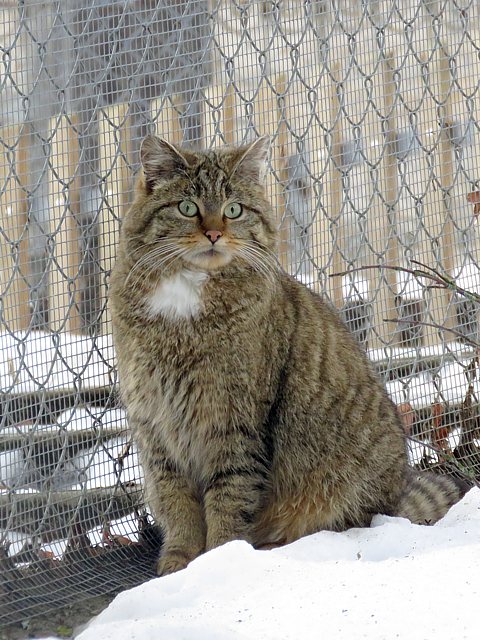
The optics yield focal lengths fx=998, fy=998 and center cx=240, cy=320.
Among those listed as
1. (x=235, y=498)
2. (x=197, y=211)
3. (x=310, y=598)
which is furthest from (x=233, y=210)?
(x=310, y=598)

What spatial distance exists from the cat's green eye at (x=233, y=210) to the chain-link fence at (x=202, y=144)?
0.42 metres

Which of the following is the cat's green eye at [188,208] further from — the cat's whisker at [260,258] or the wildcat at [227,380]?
the cat's whisker at [260,258]

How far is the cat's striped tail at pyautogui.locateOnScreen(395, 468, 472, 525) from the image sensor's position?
3.34 m

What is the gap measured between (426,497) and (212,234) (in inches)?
46.7

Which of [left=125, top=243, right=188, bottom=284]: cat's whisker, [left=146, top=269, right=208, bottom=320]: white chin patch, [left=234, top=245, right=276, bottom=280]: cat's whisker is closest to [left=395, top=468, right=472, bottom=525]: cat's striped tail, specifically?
[left=234, top=245, right=276, bottom=280]: cat's whisker

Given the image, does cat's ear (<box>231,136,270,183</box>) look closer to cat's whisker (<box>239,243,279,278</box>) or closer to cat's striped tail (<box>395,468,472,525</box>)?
cat's whisker (<box>239,243,279,278</box>)

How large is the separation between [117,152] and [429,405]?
168 cm

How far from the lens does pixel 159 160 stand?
311 centimetres

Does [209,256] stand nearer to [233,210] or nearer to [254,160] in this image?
[233,210]

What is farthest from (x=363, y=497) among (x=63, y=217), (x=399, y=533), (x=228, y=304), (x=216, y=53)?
(x=216, y=53)

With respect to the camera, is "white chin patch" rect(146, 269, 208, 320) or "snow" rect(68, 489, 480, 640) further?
"white chin patch" rect(146, 269, 208, 320)

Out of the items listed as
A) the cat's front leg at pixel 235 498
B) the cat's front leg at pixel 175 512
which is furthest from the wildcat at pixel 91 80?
the cat's front leg at pixel 235 498

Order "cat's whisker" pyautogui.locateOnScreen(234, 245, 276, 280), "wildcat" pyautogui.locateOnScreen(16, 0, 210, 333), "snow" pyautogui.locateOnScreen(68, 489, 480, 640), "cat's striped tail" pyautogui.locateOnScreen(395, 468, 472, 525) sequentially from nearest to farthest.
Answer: "snow" pyautogui.locateOnScreen(68, 489, 480, 640) < "wildcat" pyautogui.locateOnScreen(16, 0, 210, 333) < "cat's whisker" pyautogui.locateOnScreen(234, 245, 276, 280) < "cat's striped tail" pyautogui.locateOnScreen(395, 468, 472, 525)

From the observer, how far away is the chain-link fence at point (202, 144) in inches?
119
